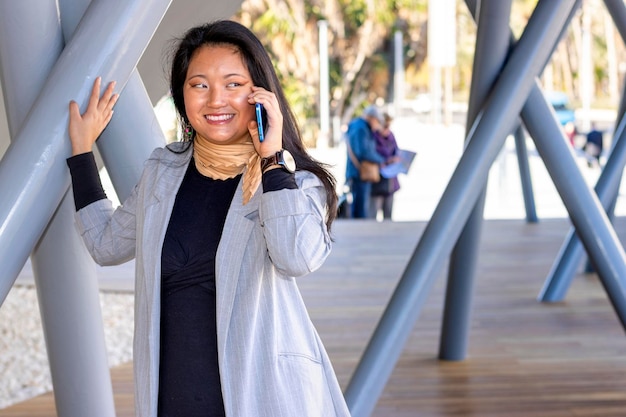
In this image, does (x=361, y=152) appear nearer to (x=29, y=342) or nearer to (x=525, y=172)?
(x=525, y=172)

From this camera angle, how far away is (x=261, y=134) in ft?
7.45

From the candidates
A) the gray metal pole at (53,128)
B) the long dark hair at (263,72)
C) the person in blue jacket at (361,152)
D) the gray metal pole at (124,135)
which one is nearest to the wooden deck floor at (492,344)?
the person in blue jacket at (361,152)

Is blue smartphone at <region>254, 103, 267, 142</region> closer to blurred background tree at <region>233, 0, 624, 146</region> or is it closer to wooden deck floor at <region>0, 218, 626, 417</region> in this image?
wooden deck floor at <region>0, 218, 626, 417</region>

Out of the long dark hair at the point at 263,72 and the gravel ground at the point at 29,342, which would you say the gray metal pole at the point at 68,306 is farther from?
the gravel ground at the point at 29,342

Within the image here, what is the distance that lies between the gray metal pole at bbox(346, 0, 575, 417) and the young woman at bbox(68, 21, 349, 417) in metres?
2.13


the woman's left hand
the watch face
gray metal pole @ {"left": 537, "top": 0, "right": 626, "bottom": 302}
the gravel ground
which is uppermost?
the woman's left hand

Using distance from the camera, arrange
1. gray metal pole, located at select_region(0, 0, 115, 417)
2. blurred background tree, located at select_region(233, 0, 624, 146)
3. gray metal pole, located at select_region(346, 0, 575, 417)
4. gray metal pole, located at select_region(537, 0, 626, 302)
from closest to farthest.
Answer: gray metal pole, located at select_region(0, 0, 115, 417) < gray metal pole, located at select_region(346, 0, 575, 417) < gray metal pole, located at select_region(537, 0, 626, 302) < blurred background tree, located at select_region(233, 0, 624, 146)

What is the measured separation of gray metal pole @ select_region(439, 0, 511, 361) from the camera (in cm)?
532

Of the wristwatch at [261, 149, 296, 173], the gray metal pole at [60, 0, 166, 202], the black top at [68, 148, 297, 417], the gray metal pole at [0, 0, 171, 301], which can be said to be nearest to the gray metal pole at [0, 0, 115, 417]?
the gray metal pole at [60, 0, 166, 202]

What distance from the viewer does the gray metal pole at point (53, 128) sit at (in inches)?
96.6

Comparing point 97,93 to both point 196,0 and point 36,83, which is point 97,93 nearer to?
point 36,83

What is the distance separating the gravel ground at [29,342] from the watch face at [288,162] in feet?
13.3

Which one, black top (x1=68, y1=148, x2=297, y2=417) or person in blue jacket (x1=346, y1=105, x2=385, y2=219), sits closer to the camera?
black top (x1=68, y1=148, x2=297, y2=417)

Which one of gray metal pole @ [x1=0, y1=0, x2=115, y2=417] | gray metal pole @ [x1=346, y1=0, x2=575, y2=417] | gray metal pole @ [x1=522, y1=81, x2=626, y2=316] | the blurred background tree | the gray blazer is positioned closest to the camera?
the gray blazer
